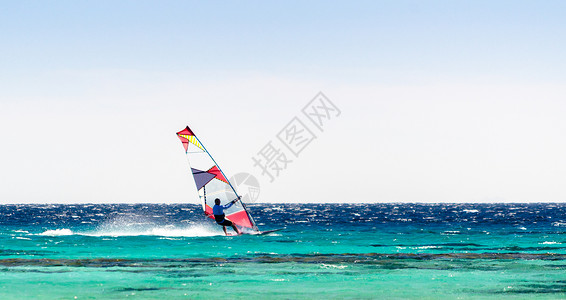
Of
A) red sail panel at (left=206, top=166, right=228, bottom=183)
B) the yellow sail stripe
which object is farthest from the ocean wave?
the yellow sail stripe

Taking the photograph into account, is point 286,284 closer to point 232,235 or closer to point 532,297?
point 532,297

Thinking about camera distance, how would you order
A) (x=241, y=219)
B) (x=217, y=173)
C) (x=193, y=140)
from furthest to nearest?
(x=241, y=219) → (x=217, y=173) → (x=193, y=140)

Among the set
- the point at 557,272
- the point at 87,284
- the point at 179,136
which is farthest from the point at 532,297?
the point at 179,136

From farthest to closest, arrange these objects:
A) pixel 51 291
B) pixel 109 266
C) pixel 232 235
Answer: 1. pixel 232 235
2. pixel 109 266
3. pixel 51 291

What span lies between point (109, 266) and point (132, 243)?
50.2 feet

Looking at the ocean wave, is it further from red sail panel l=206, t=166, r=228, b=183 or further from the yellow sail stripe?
the yellow sail stripe

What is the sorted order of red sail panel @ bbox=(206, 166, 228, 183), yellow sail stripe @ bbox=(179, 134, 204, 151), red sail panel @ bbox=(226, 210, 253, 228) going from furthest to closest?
red sail panel @ bbox=(226, 210, 253, 228) → red sail panel @ bbox=(206, 166, 228, 183) → yellow sail stripe @ bbox=(179, 134, 204, 151)

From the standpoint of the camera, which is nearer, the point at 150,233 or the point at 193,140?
Result: the point at 193,140

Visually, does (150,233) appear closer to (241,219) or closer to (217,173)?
(241,219)

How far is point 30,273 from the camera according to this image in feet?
74.4

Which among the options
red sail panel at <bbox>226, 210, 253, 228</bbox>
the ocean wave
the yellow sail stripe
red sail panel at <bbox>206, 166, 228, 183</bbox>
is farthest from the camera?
the ocean wave

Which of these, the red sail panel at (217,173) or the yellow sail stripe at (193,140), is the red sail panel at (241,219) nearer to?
the red sail panel at (217,173)

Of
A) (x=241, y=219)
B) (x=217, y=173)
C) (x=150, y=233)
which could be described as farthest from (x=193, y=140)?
(x=150, y=233)

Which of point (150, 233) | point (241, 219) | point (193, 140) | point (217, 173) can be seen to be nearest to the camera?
point (193, 140)
